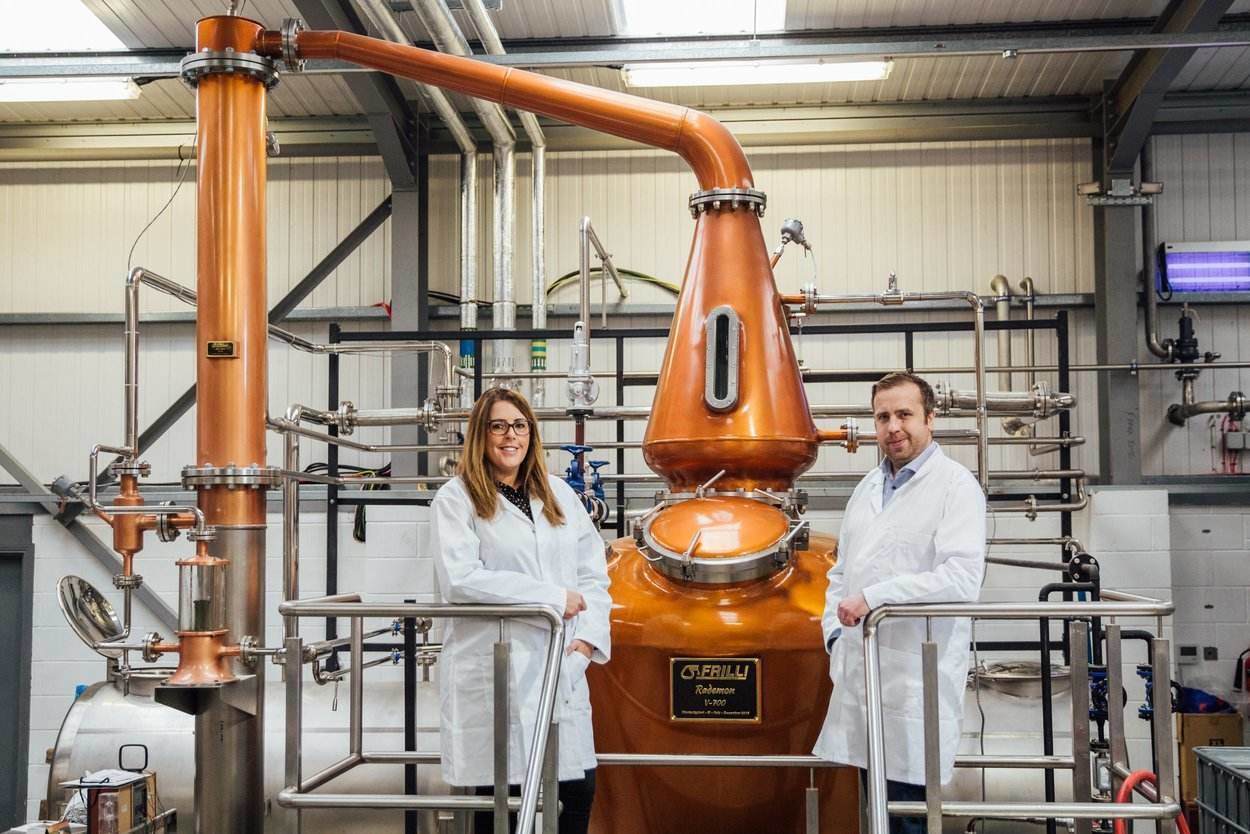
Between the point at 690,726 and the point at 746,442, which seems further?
the point at 746,442

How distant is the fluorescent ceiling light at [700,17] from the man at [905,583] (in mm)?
4419

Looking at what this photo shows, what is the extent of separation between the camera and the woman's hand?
2.78 metres

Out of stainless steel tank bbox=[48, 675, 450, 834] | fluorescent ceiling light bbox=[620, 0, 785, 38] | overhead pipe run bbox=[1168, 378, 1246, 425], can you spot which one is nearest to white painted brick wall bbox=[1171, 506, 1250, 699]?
overhead pipe run bbox=[1168, 378, 1246, 425]

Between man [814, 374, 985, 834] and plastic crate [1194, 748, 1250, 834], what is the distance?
882 mm

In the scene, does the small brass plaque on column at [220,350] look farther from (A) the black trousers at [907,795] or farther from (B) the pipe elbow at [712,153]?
(A) the black trousers at [907,795]

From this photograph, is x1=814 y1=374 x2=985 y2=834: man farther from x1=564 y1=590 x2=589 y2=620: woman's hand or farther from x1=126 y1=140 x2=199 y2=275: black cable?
x1=126 y1=140 x2=199 y2=275: black cable

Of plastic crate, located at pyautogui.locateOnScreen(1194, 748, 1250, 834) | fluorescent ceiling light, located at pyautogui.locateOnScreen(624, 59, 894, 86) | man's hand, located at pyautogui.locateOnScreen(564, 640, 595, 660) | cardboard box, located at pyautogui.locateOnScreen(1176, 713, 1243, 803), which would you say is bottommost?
cardboard box, located at pyautogui.locateOnScreen(1176, 713, 1243, 803)

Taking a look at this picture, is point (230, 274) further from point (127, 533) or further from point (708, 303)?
point (708, 303)

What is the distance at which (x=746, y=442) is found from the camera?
374cm

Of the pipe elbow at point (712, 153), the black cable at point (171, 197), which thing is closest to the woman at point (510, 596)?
the pipe elbow at point (712, 153)

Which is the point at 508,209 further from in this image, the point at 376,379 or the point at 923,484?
the point at 923,484

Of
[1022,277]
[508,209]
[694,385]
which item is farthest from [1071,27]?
[694,385]

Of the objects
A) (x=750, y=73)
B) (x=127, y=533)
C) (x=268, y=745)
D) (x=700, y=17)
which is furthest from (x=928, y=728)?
(x=700, y=17)

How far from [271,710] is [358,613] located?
203 cm
